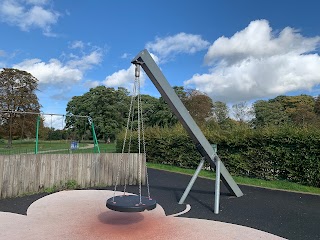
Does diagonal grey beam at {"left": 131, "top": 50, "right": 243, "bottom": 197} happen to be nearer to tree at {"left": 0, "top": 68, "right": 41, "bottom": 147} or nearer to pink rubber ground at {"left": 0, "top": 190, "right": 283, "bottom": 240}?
pink rubber ground at {"left": 0, "top": 190, "right": 283, "bottom": 240}

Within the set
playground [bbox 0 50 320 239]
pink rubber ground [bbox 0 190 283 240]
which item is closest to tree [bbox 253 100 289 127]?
playground [bbox 0 50 320 239]

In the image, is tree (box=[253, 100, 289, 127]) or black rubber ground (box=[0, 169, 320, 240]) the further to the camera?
tree (box=[253, 100, 289, 127])

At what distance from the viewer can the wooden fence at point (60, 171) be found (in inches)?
325

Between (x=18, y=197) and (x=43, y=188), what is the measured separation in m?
0.82

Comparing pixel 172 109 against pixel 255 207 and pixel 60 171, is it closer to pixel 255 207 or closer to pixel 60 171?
pixel 255 207

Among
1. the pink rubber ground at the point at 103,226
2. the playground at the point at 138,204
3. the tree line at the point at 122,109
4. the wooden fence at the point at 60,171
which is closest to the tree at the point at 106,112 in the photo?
the tree line at the point at 122,109

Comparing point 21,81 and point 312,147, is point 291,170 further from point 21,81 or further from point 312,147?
point 21,81

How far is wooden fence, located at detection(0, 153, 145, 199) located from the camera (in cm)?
826

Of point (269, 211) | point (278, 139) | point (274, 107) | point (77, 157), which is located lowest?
point (269, 211)

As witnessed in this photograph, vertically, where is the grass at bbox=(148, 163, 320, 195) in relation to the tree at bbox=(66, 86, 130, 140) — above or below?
below

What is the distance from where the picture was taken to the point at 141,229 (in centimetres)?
525

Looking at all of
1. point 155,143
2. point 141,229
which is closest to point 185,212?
point 141,229

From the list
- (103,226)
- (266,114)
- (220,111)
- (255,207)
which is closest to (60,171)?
(103,226)

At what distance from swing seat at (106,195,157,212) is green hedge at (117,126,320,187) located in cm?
780
